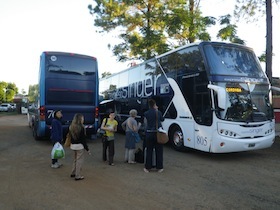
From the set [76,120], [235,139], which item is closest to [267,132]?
[235,139]

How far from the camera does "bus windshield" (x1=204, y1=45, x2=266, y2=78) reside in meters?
8.62

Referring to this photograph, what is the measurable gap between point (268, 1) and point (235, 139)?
7.93 m

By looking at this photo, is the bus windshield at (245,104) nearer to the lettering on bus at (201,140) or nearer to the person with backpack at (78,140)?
the lettering on bus at (201,140)

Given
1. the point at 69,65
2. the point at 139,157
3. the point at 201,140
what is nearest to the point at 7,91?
the point at 69,65

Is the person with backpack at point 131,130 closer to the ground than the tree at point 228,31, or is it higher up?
closer to the ground

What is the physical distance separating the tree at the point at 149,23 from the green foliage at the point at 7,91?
90866mm

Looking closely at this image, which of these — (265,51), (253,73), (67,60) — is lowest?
(253,73)

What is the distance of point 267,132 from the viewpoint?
28.9 feet

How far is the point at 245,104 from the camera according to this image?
8.46 m

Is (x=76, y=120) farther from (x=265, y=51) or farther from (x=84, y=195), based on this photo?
(x=265, y=51)

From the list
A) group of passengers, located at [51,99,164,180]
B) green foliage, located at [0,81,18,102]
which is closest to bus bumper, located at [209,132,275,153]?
group of passengers, located at [51,99,164,180]

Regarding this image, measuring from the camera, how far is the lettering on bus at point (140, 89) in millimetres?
11828

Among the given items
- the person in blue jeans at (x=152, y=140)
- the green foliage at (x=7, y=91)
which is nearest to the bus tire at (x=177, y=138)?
the person in blue jeans at (x=152, y=140)

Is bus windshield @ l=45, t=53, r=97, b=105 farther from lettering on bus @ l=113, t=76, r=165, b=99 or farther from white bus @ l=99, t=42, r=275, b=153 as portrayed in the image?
white bus @ l=99, t=42, r=275, b=153
